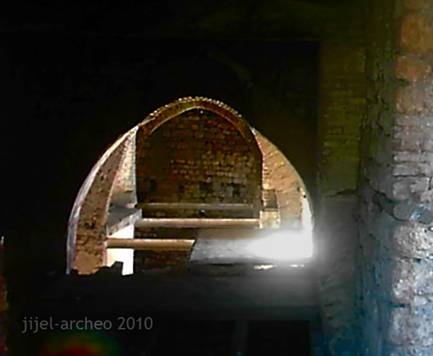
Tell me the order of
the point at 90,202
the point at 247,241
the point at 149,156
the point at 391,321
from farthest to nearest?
the point at 149,156 → the point at 90,202 → the point at 247,241 → the point at 391,321

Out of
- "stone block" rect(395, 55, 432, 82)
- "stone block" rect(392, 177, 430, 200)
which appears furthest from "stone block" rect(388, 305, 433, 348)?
"stone block" rect(395, 55, 432, 82)

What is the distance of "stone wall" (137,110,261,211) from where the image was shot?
12055mm

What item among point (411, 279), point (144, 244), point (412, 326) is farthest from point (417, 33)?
point (144, 244)

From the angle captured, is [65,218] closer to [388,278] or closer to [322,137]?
[322,137]

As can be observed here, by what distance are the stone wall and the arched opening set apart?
2 centimetres

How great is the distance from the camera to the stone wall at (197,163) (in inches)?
475

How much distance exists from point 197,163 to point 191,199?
2.00ft

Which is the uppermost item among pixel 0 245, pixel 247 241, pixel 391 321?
pixel 0 245

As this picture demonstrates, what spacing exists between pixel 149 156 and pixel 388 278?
9.35m

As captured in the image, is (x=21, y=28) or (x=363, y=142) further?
(x=21, y=28)

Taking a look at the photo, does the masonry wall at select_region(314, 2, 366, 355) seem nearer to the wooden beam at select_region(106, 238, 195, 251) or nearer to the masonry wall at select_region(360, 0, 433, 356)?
the masonry wall at select_region(360, 0, 433, 356)

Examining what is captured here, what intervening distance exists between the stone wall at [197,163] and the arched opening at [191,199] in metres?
0.02

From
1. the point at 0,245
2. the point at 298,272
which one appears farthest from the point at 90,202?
the point at 0,245

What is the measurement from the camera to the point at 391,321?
311 centimetres
